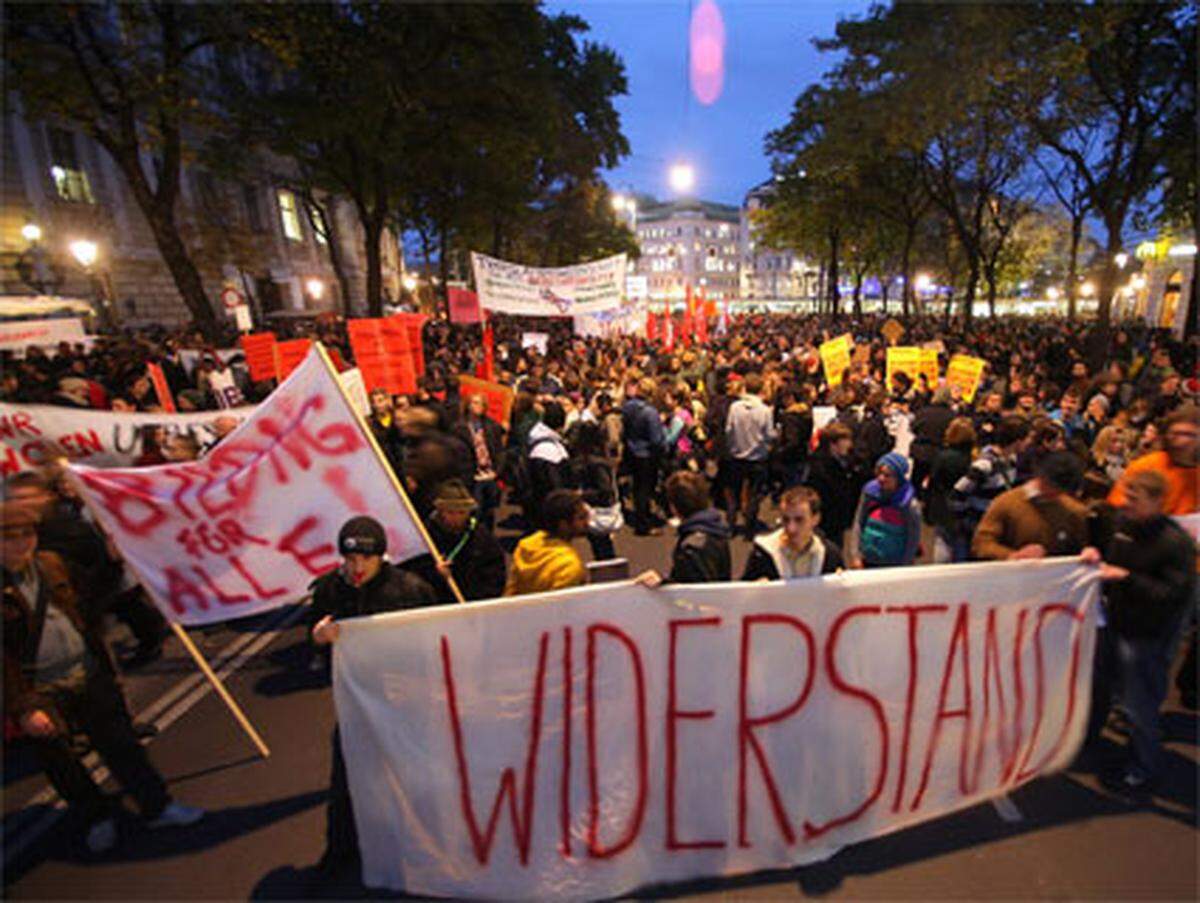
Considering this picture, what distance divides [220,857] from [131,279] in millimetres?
27228

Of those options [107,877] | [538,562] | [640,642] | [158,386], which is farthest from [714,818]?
[158,386]

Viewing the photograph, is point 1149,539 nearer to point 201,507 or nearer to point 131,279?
point 201,507

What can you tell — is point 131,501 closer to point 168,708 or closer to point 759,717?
point 168,708

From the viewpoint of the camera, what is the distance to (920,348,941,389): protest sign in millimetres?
9859

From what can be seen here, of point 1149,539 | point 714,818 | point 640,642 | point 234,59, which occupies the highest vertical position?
point 234,59

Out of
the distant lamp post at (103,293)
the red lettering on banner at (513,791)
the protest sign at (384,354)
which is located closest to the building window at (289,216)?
the distant lamp post at (103,293)

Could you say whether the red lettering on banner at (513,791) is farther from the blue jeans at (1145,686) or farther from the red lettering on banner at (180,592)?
the blue jeans at (1145,686)

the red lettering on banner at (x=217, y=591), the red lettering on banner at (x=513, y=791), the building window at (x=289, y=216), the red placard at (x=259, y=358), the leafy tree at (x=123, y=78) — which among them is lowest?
the red lettering on banner at (x=513, y=791)

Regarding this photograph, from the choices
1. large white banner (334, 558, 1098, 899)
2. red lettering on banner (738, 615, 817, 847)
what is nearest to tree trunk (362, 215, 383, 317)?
large white banner (334, 558, 1098, 899)

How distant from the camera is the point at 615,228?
169 feet

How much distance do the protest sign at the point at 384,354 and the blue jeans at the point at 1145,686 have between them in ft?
23.9

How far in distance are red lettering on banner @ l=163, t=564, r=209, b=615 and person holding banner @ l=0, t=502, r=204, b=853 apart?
342 millimetres

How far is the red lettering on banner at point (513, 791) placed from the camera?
258 centimetres

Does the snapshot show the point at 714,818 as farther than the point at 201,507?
No
